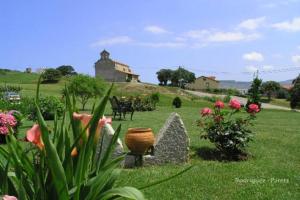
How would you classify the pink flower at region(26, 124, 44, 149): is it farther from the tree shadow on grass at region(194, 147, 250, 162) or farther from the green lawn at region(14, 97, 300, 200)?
the tree shadow on grass at region(194, 147, 250, 162)

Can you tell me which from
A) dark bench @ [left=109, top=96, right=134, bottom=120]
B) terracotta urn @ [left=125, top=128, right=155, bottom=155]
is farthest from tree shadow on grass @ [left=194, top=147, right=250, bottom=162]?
dark bench @ [left=109, top=96, right=134, bottom=120]

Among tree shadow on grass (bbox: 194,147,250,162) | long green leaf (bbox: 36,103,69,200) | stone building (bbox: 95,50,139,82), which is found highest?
stone building (bbox: 95,50,139,82)

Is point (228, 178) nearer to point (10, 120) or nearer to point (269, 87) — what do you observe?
point (10, 120)

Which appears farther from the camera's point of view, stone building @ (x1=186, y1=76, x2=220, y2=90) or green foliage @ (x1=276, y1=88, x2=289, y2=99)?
stone building @ (x1=186, y1=76, x2=220, y2=90)

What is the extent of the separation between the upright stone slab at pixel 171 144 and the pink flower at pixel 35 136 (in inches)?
248

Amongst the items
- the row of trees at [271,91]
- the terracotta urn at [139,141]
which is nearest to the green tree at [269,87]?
the row of trees at [271,91]

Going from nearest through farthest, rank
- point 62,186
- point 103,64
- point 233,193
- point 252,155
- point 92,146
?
point 62,186 → point 92,146 → point 233,193 → point 252,155 → point 103,64

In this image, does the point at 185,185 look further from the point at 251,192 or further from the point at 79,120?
the point at 79,120

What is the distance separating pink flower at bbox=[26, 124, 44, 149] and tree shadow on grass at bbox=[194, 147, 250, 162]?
23.9 feet

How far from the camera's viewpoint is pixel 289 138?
1382 cm

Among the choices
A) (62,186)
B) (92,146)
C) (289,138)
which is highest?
(92,146)

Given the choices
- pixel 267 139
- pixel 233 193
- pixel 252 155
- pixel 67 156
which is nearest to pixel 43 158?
pixel 67 156

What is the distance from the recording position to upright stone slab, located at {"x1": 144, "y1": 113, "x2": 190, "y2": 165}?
8531 millimetres

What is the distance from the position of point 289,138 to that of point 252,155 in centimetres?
457
